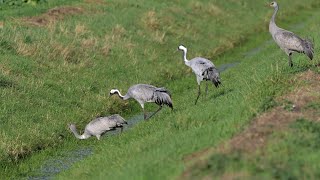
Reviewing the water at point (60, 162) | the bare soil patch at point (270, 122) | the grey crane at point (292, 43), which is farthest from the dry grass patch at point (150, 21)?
the bare soil patch at point (270, 122)

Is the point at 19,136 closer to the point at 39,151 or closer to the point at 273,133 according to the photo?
the point at 39,151

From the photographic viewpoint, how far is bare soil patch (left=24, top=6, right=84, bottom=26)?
30.3m

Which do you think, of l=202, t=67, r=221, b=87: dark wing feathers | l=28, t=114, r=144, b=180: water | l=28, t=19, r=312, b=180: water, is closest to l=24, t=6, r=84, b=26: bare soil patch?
l=28, t=19, r=312, b=180: water

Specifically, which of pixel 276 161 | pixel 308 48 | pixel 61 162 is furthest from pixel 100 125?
pixel 276 161

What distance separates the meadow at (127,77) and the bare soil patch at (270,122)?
323 millimetres

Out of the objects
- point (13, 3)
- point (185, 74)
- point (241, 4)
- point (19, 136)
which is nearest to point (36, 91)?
point (19, 136)

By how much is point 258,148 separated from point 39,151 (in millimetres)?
8513

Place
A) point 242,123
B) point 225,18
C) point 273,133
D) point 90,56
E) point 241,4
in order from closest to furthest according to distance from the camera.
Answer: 1. point 273,133
2. point 242,123
3. point 90,56
4. point 225,18
5. point 241,4

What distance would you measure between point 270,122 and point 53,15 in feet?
70.2

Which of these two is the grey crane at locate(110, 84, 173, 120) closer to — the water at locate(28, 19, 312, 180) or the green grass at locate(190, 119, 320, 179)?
the water at locate(28, 19, 312, 180)

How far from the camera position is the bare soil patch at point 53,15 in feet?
99.5

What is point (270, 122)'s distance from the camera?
1264 centimetres

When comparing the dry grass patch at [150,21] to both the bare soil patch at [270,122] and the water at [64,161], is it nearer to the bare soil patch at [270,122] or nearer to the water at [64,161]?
the water at [64,161]

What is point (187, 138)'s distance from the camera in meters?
13.6
